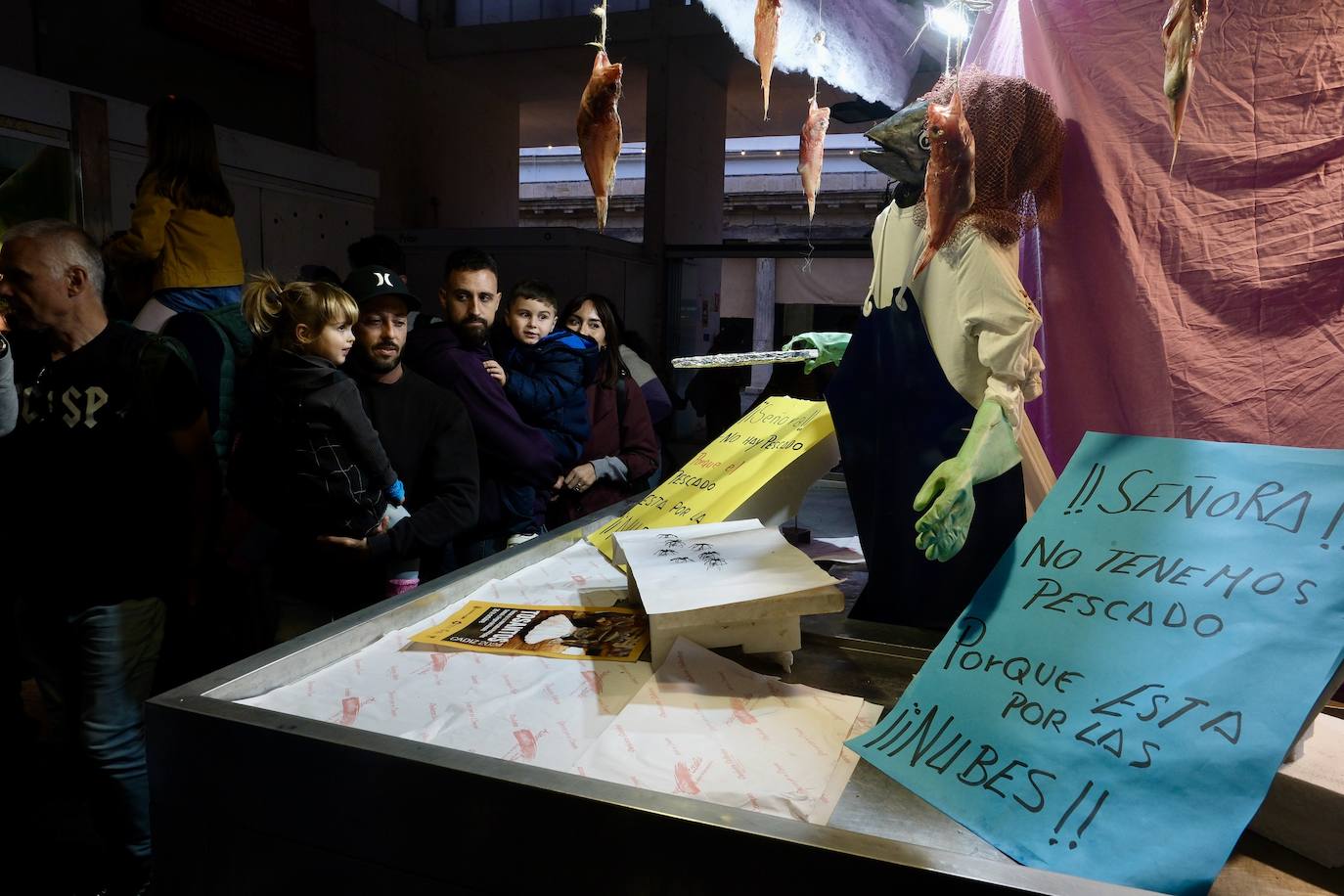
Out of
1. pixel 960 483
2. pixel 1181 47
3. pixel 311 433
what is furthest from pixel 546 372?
pixel 1181 47

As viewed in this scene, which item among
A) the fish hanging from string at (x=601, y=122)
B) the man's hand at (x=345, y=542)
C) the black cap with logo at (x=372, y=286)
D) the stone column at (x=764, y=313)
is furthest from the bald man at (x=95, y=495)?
the stone column at (x=764, y=313)

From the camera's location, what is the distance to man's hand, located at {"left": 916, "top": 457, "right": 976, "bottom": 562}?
92cm

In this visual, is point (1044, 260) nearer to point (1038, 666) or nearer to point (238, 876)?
point (1038, 666)

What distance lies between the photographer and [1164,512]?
0.77 meters

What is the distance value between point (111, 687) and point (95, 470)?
46cm

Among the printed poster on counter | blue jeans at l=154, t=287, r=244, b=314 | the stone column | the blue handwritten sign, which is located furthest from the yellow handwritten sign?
the stone column

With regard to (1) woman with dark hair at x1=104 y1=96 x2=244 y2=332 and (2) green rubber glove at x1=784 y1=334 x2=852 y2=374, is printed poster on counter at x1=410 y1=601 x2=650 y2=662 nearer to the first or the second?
(2) green rubber glove at x1=784 y1=334 x2=852 y2=374

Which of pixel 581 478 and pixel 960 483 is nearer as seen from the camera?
pixel 960 483

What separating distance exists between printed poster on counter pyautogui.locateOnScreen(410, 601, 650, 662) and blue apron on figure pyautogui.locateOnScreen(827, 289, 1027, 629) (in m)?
0.40

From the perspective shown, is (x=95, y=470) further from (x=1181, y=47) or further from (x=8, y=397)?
(x=1181, y=47)

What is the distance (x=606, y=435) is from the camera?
295 cm

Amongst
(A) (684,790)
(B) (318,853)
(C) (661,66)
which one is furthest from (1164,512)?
(C) (661,66)

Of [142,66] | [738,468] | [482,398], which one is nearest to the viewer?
[738,468]

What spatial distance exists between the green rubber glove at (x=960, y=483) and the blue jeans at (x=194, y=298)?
89.7 inches
